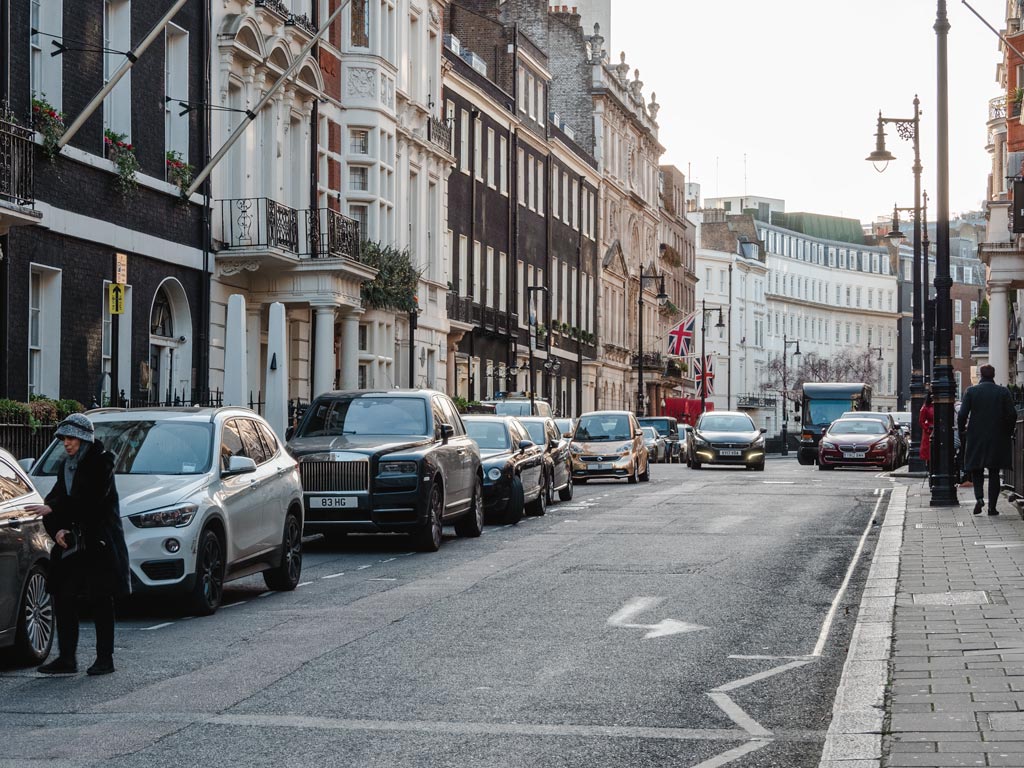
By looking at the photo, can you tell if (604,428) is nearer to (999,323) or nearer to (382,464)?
(999,323)

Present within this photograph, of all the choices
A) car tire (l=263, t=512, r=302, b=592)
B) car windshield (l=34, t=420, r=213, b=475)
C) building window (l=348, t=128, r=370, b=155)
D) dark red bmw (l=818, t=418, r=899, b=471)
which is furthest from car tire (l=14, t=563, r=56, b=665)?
dark red bmw (l=818, t=418, r=899, b=471)

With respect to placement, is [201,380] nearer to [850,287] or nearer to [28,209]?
[28,209]

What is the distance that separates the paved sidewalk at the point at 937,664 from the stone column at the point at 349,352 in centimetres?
2085

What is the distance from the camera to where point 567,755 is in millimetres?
8094

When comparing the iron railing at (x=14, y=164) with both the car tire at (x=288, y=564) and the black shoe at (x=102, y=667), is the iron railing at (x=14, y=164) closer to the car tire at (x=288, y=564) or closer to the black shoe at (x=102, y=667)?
the car tire at (x=288, y=564)

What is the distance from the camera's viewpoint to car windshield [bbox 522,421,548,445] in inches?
1196

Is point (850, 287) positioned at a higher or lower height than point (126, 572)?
higher

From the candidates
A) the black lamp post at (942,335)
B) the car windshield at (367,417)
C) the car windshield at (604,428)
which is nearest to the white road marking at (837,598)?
the black lamp post at (942,335)

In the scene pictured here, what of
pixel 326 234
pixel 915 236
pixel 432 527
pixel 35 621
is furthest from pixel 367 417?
pixel 915 236

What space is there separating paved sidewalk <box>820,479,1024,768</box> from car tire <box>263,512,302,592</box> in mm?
5120

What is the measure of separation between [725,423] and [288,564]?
113 feet

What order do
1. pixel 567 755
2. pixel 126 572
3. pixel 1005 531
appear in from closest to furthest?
pixel 567 755 < pixel 126 572 < pixel 1005 531

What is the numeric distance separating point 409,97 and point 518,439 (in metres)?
19.9

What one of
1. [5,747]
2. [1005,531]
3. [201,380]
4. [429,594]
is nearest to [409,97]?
[201,380]
